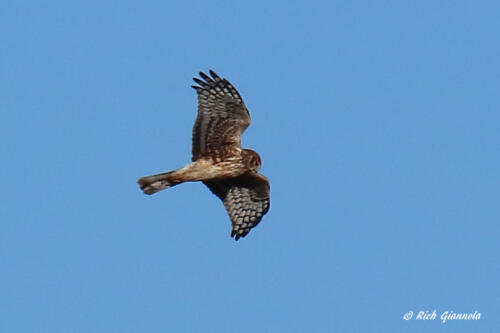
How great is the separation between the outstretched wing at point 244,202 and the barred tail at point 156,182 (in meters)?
0.95

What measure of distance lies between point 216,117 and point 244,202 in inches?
57.6

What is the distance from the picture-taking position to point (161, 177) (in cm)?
1620

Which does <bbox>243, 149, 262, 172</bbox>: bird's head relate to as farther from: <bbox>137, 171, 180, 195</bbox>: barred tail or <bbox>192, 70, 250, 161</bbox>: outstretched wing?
<bbox>137, 171, 180, 195</bbox>: barred tail

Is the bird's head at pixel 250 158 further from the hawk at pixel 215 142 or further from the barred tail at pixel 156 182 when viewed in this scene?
the barred tail at pixel 156 182

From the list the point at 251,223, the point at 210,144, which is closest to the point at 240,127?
the point at 210,144

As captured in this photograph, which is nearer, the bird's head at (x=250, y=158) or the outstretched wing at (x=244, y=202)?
the bird's head at (x=250, y=158)

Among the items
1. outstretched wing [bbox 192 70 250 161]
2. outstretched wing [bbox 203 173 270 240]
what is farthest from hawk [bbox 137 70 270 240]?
outstretched wing [bbox 203 173 270 240]

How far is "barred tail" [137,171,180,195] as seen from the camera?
16208 mm

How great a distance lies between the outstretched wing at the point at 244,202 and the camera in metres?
17.0

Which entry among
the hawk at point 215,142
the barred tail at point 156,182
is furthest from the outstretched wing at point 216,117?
the barred tail at point 156,182

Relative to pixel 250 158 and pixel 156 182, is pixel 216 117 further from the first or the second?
pixel 156 182

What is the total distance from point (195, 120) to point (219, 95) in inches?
19.7

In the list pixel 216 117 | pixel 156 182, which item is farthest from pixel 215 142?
pixel 156 182

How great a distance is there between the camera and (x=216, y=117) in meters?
16.3
